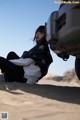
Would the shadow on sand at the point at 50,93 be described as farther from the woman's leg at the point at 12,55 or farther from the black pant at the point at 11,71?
the woman's leg at the point at 12,55

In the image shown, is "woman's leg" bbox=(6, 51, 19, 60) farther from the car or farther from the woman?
the car

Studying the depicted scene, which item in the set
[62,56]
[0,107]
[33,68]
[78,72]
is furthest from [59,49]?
[0,107]

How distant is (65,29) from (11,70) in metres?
1.78

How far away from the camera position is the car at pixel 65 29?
4336mm

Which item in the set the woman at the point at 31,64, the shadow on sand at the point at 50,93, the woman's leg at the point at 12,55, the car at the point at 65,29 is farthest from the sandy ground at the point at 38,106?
the woman's leg at the point at 12,55

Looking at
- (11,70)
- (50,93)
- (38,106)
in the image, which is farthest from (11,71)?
(38,106)

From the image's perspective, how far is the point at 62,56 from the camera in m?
5.54

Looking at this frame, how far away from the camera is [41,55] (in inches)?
235

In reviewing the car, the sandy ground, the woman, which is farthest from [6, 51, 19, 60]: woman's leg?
the sandy ground

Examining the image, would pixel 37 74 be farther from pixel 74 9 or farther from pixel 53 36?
pixel 74 9

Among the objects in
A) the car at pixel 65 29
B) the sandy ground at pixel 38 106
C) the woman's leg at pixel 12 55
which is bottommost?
the woman's leg at pixel 12 55

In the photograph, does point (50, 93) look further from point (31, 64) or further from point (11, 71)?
point (11, 71)

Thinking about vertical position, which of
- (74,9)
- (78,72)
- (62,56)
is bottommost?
(78,72)

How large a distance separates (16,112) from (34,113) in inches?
6.1
